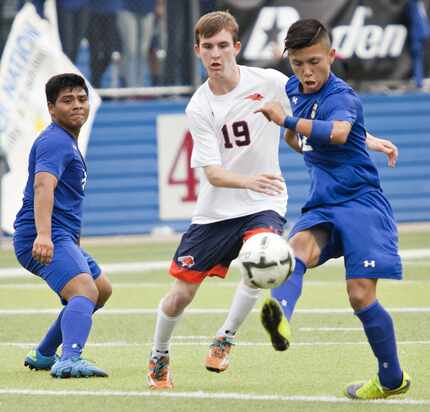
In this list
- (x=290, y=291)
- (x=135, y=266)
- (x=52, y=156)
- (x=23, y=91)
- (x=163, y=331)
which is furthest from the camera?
(x=23, y=91)

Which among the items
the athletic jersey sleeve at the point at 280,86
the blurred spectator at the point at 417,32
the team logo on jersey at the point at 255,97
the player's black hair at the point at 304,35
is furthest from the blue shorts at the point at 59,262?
the blurred spectator at the point at 417,32

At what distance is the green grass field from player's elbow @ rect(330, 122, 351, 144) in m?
1.28

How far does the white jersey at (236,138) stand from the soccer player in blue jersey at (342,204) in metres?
0.68

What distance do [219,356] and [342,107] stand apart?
5.45 feet

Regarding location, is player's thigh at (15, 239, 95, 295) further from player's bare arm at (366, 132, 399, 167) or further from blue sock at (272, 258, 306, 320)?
player's bare arm at (366, 132, 399, 167)

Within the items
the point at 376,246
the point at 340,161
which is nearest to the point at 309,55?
the point at 340,161

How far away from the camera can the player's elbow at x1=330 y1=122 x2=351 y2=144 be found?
6.95 meters

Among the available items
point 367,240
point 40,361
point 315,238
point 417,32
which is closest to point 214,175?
point 315,238

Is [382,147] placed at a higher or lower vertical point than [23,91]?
higher

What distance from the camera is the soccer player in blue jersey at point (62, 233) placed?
26.7 ft

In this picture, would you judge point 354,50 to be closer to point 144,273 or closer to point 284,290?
point 144,273

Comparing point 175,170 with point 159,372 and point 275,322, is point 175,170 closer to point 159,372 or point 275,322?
point 159,372

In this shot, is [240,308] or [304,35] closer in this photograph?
[304,35]

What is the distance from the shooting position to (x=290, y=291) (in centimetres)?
688
